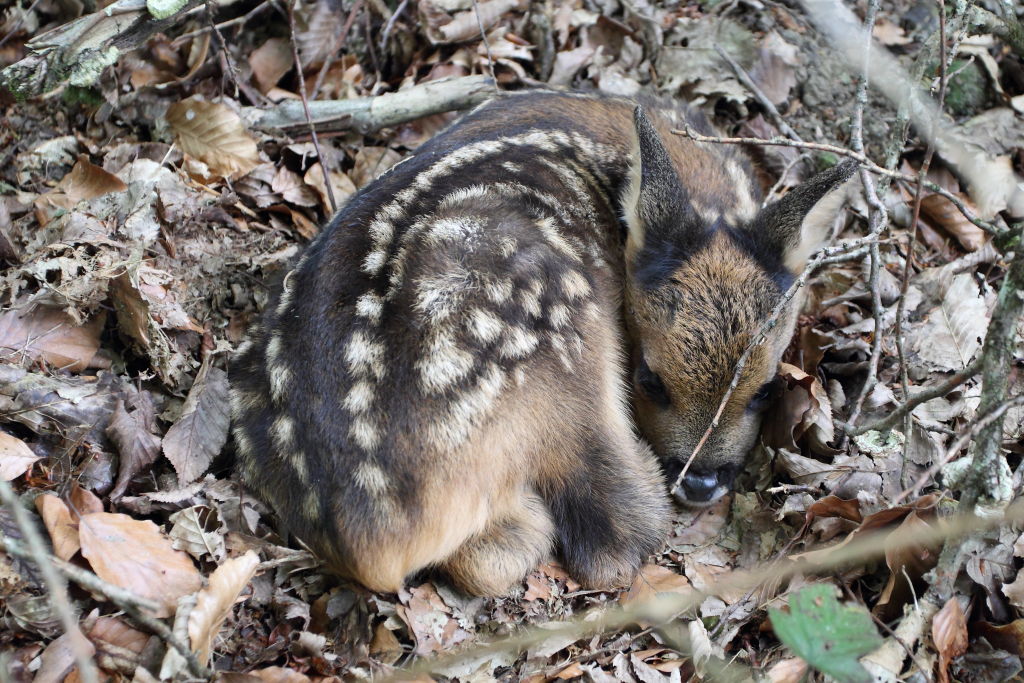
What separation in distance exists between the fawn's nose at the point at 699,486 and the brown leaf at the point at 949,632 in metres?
0.92

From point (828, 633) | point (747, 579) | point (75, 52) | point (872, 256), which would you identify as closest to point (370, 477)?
point (747, 579)

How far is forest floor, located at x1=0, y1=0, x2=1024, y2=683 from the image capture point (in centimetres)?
265

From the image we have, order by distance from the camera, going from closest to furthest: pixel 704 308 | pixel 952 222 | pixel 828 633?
pixel 828 633 → pixel 704 308 → pixel 952 222

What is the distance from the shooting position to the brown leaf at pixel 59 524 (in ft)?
8.80

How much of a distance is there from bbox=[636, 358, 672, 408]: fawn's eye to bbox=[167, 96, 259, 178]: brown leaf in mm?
2201

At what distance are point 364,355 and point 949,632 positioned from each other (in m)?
1.98

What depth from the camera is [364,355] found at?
277cm

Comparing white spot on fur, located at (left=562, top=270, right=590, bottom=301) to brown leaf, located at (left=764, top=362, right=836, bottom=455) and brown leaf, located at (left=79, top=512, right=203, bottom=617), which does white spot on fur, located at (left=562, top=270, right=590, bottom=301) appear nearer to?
brown leaf, located at (left=764, top=362, right=836, bottom=455)

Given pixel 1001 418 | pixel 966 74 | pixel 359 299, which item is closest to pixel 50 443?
pixel 359 299

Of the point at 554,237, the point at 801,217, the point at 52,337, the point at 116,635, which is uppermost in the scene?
the point at 801,217

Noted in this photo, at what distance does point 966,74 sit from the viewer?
4.80 metres

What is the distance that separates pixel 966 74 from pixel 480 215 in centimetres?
318

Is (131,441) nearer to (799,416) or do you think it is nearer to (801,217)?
(799,416)

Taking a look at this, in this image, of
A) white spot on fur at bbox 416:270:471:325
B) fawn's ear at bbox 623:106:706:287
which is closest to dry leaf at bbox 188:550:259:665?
white spot on fur at bbox 416:270:471:325
